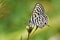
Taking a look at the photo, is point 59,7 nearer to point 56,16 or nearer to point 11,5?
point 56,16

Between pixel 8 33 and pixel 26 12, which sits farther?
pixel 26 12

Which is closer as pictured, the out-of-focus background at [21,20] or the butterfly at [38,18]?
the butterfly at [38,18]

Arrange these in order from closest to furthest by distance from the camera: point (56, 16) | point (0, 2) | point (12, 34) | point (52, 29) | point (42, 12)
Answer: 1. point (42, 12)
2. point (0, 2)
3. point (12, 34)
4. point (52, 29)
5. point (56, 16)

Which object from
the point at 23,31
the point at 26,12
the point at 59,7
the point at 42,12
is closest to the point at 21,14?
the point at 26,12

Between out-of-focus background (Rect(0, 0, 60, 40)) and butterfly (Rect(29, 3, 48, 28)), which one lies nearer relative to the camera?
butterfly (Rect(29, 3, 48, 28))

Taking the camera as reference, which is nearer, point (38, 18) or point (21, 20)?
point (38, 18)

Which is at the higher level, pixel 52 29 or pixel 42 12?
pixel 42 12

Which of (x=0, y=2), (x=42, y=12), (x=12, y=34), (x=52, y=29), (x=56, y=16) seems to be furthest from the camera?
(x=56, y=16)
